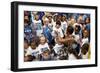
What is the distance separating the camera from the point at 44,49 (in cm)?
169

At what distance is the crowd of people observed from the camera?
1.66 metres

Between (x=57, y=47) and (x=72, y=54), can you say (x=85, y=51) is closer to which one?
(x=72, y=54)

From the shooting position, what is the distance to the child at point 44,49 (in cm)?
168

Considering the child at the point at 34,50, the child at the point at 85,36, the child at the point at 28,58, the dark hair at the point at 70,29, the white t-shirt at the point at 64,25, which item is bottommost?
the child at the point at 28,58

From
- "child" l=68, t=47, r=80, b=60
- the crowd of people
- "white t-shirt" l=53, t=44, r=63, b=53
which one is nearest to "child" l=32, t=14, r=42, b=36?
the crowd of people

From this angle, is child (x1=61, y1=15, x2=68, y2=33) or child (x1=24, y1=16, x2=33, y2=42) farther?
child (x1=61, y1=15, x2=68, y2=33)

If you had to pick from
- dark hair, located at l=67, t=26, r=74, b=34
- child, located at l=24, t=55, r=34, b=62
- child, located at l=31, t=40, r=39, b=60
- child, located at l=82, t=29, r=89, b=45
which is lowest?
child, located at l=24, t=55, r=34, b=62

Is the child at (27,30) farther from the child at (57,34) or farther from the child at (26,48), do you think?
the child at (57,34)

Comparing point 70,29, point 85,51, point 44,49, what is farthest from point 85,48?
point 44,49

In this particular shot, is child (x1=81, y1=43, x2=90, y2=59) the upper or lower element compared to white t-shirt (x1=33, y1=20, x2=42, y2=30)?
lower

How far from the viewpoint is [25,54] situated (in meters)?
1.64

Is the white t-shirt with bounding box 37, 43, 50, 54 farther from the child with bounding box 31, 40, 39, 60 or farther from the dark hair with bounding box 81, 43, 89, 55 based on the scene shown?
the dark hair with bounding box 81, 43, 89, 55

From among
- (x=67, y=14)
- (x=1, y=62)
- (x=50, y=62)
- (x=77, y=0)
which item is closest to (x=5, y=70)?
(x=1, y=62)

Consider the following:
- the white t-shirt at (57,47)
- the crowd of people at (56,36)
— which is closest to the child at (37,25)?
the crowd of people at (56,36)
